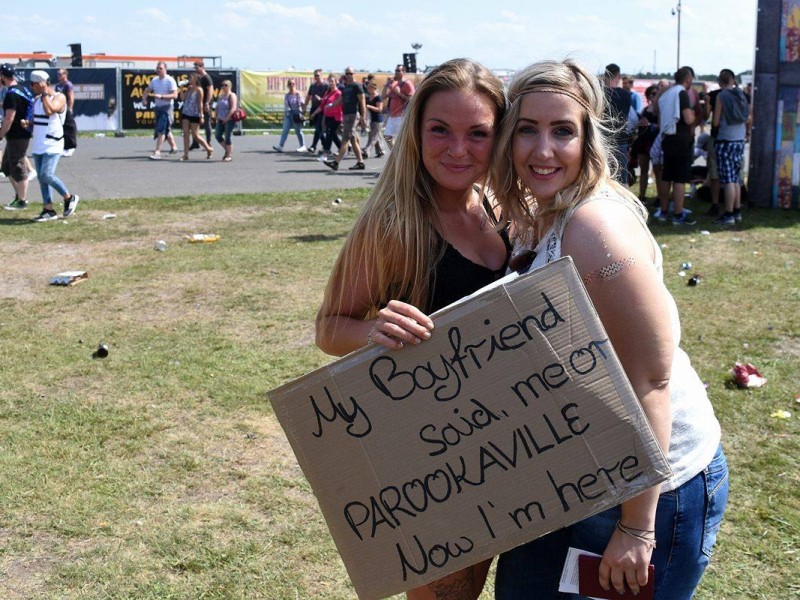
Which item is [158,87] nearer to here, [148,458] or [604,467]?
[148,458]

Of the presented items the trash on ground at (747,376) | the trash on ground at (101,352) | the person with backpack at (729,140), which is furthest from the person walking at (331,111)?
the trash on ground at (747,376)

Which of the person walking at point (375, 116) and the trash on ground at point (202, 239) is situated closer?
the trash on ground at point (202, 239)

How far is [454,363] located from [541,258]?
1.04 ft

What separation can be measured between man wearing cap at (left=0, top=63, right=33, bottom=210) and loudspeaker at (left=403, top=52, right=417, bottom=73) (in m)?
18.8

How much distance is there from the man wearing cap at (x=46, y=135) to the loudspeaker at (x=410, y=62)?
19.2 metres

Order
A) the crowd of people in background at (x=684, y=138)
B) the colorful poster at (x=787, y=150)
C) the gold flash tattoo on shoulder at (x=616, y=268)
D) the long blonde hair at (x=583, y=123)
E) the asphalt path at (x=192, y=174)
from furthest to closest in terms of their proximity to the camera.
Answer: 1. the asphalt path at (x=192, y=174)
2. the colorful poster at (x=787, y=150)
3. the crowd of people in background at (x=684, y=138)
4. the long blonde hair at (x=583, y=123)
5. the gold flash tattoo on shoulder at (x=616, y=268)

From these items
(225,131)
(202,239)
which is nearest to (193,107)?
(225,131)

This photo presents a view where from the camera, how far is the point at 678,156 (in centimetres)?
1040

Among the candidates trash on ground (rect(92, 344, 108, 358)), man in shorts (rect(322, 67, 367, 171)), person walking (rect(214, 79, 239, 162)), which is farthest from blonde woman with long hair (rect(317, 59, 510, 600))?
person walking (rect(214, 79, 239, 162))

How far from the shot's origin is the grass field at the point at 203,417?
11.1 feet

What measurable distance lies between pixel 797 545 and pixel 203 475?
2669mm

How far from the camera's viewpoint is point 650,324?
1718 millimetres

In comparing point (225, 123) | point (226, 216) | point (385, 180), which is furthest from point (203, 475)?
point (225, 123)

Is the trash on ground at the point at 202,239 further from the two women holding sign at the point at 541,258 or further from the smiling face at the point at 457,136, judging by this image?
the smiling face at the point at 457,136
